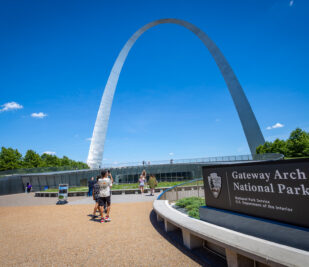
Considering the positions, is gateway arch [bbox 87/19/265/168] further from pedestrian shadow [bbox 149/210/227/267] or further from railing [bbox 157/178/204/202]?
pedestrian shadow [bbox 149/210/227/267]

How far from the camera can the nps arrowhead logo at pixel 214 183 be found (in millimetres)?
5565

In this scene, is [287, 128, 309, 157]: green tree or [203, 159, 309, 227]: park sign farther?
[287, 128, 309, 157]: green tree

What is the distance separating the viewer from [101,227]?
712 centimetres

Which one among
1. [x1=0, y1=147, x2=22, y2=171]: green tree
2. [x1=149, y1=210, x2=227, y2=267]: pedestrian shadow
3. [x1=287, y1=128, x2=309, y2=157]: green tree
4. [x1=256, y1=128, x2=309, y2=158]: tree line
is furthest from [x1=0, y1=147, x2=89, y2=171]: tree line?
[x1=149, y1=210, x2=227, y2=267]: pedestrian shadow

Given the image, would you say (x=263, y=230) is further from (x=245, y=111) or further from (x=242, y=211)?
(x=245, y=111)

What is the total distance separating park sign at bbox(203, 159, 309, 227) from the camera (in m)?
3.75

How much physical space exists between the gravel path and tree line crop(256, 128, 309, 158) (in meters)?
37.9

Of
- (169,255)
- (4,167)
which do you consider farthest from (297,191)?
(4,167)

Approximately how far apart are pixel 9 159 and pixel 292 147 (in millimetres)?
65583

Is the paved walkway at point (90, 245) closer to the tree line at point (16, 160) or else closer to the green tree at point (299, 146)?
the green tree at point (299, 146)

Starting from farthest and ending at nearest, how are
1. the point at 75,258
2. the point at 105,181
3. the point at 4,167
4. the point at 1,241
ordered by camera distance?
the point at 4,167 → the point at 105,181 → the point at 1,241 → the point at 75,258

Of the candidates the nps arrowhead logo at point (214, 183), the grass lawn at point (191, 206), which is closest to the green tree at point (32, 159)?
the grass lawn at point (191, 206)

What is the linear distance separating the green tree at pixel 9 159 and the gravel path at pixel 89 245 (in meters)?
56.3

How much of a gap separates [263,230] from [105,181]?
5260mm
